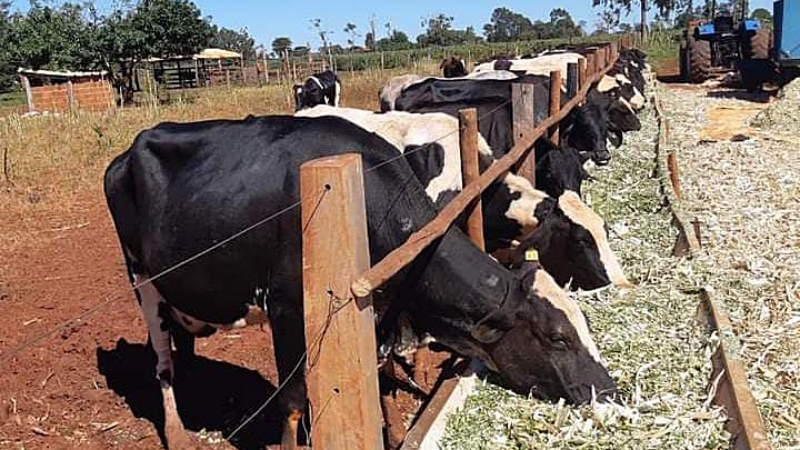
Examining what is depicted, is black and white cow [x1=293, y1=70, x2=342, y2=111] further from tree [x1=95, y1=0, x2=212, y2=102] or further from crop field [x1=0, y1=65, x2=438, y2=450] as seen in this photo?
tree [x1=95, y1=0, x2=212, y2=102]

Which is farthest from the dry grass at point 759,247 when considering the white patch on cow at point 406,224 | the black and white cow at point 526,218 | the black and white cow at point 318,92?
the black and white cow at point 318,92

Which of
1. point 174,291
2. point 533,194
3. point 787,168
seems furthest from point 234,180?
point 787,168

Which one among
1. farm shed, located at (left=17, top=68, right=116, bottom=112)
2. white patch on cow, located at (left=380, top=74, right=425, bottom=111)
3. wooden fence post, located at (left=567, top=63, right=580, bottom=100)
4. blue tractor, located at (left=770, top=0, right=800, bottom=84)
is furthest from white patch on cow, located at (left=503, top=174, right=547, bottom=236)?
farm shed, located at (left=17, top=68, right=116, bottom=112)

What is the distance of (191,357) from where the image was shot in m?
4.77

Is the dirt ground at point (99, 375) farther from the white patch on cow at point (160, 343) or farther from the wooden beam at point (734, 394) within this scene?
the wooden beam at point (734, 394)

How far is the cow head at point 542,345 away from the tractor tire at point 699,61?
22.7 m

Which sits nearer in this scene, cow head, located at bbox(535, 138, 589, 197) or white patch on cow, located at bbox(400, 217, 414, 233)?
white patch on cow, located at bbox(400, 217, 414, 233)

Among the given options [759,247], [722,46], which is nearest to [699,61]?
[722,46]

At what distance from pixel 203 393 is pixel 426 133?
2082mm

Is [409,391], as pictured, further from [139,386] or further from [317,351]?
[317,351]

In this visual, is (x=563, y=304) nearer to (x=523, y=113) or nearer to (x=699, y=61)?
(x=523, y=113)

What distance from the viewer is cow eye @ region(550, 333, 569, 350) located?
128 inches

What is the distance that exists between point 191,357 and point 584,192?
14.6 feet

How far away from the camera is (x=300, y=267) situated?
3145 mm
